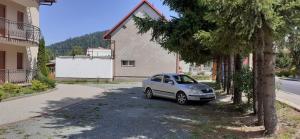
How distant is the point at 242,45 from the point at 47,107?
9.27 m

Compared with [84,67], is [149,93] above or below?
below

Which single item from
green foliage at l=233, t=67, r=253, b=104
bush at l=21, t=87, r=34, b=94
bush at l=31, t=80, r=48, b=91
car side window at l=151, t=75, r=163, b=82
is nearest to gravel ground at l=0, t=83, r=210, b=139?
green foliage at l=233, t=67, r=253, b=104

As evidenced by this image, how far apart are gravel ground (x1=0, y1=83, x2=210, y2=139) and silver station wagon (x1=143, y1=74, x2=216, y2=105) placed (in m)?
1.46

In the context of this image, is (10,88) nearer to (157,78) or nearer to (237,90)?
(157,78)

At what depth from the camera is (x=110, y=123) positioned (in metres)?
11.6

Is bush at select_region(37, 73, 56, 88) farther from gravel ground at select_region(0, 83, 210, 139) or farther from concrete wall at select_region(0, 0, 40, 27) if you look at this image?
gravel ground at select_region(0, 83, 210, 139)

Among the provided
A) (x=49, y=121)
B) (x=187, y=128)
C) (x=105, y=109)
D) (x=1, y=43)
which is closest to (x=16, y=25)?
(x=1, y=43)

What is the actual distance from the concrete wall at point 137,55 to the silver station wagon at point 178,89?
1819 centimetres

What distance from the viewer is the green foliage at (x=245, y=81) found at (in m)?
15.0

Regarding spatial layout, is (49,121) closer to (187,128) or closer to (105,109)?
(105,109)

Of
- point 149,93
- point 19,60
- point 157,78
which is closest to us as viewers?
point 157,78

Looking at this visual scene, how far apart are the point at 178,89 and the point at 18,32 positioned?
12.3 m

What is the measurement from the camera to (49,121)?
475 inches

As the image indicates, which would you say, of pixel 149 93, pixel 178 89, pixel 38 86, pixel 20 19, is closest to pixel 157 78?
pixel 149 93
